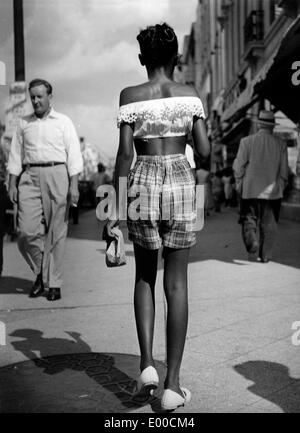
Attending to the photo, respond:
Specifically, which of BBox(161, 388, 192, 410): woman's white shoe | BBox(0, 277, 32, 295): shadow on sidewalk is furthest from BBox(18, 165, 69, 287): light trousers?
BBox(161, 388, 192, 410): woman's white shoe

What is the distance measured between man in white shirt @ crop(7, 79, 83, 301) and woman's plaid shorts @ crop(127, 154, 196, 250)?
9.52 ft

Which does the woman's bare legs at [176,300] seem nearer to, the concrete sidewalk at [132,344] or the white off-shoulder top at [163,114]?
the concrete sidewalk at [132,344]

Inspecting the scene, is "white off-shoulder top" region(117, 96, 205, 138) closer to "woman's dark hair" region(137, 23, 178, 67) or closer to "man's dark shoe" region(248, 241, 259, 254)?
"woman's dark hair" region(137, 23, 178, 67)

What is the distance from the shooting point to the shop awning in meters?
8.18

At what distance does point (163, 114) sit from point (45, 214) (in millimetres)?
3157

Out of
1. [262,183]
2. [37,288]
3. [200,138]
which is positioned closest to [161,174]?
[200,138]

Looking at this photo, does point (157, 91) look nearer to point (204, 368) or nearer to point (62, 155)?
point (204, 368)

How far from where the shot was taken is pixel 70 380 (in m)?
3.33

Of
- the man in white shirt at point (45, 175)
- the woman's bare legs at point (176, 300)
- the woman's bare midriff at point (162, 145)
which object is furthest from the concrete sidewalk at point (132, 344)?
the woman's bare midriff at point (162, 145)

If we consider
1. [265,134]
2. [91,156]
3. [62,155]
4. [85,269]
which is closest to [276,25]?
[91,156]

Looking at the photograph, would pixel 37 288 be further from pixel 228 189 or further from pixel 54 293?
pixel 228 189

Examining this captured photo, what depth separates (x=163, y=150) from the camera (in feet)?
9.68

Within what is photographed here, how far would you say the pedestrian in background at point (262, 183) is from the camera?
7785mm

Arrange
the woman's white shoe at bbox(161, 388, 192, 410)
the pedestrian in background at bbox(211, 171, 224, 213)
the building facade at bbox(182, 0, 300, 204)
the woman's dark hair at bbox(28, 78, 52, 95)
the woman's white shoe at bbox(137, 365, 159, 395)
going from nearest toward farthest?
the woman's white shoe at bbox(161, 388, 192, 410), the woman's white shoe at bbox(137, 365, 159, 395), the woman's dark hair at bbox(28, 78, 52, 95), the building facade at bbox(182, 0, 300, 204), the pedestrian in background at bbox(211, 171, 224, 213)
